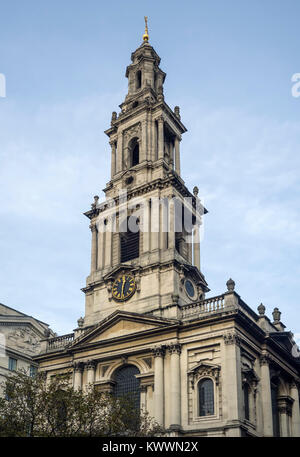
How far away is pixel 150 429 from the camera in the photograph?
133ft

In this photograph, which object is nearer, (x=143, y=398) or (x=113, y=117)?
(x=143, y=398)

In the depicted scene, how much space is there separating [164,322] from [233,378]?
276 inches

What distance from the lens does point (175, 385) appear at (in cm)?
4481

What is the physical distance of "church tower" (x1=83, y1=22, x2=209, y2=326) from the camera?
2037 inches

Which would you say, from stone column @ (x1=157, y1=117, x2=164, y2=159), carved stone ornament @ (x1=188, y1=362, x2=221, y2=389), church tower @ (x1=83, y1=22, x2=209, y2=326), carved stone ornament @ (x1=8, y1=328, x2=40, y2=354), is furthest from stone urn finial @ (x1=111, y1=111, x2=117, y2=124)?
carved stone ornament @ (x1=188, y1=362, x2=221, y2=389)

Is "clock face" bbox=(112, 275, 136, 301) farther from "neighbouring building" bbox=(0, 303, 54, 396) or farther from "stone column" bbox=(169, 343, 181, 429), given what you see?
"neighbouring building" bbox=(0, 303, 54, 396)

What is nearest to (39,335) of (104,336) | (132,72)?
(104,336)

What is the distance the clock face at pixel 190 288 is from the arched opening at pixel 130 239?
16.8 ft

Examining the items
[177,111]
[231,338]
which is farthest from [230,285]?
[177,111]

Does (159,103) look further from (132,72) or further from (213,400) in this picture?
(213,400)

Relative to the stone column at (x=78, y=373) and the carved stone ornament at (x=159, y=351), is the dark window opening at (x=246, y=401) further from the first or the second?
the stone column at (x=78, y=373)

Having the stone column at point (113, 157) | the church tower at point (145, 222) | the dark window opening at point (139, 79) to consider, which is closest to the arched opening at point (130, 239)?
the church tower at point (145, 222)

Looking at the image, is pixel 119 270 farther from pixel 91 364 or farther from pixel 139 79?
pixel 139 79

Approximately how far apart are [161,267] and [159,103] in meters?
18.4
